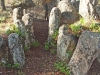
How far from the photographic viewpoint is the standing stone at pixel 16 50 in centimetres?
1208

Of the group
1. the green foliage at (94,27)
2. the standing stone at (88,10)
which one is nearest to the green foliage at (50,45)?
the green foliage at (94,27)

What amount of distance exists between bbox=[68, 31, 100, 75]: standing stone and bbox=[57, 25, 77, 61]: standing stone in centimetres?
73

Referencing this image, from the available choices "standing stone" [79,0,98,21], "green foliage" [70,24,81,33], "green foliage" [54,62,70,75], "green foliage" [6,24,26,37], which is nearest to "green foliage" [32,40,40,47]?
"green foliage" [6,24,26,37]

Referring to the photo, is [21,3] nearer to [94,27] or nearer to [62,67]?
[94,27]

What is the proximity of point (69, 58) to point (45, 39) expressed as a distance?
2779 millimetres

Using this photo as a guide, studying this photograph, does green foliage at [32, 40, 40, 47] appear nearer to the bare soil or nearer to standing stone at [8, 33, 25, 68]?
the bare soil

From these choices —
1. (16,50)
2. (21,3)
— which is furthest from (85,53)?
(21,3)

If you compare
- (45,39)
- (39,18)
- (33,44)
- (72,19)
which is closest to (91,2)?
(72,19)

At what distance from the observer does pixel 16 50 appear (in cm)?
1223

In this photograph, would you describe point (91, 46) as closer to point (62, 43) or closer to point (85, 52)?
point (85, 52)

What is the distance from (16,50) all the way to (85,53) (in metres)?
3.77

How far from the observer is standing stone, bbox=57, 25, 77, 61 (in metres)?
12.5

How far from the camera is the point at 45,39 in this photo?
1469cm

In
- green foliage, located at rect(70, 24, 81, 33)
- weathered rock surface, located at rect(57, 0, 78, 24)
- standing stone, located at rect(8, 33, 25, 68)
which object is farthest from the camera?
weathered rock surface, located at rect(57, 0, 78, 24)
